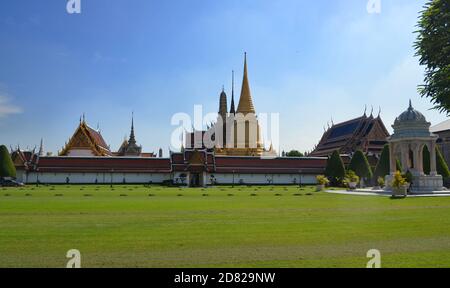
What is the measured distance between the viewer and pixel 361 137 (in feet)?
250

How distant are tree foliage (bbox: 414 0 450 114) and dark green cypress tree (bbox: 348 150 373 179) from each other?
34342 mm

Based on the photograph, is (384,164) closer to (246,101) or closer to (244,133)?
(244,133)

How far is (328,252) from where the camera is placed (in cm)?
894

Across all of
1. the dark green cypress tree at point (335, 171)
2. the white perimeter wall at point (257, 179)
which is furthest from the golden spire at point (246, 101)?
the dark green cypress tree at point (335, 171)

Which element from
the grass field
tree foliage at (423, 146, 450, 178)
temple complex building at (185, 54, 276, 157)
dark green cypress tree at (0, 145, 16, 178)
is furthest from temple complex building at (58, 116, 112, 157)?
the grass field

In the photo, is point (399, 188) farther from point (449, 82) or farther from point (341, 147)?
point (341, 147)

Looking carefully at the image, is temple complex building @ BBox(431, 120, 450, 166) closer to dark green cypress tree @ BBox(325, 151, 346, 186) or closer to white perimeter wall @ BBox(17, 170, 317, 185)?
dark green cypress tree @ BBox(325, 151, 346, 186)

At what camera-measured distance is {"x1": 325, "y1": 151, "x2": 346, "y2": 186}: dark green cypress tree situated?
181 feet

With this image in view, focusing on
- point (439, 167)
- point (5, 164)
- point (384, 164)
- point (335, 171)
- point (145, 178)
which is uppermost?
point (5, 164)

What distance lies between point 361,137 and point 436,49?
199ft

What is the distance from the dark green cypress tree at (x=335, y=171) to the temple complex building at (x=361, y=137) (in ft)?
45.9

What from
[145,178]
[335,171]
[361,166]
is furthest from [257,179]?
[361,166]

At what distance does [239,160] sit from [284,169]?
733 cm

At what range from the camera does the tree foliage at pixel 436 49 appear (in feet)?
56.4
